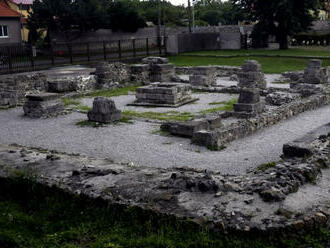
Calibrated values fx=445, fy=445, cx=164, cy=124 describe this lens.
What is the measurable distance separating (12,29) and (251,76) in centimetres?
2446

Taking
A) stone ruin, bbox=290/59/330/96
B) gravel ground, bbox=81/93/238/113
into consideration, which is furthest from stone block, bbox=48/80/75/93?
stone ruin, bbox=290/59/330/96

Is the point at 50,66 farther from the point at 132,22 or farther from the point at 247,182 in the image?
the point at 247,182

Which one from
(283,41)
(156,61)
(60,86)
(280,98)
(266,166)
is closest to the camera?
(266,166)

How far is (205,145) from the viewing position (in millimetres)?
10789

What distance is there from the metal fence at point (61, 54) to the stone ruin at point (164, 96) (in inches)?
370

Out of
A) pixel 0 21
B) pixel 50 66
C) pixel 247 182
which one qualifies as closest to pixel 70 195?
pixel 247 182

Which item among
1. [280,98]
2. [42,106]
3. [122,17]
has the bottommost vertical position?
[280,98]

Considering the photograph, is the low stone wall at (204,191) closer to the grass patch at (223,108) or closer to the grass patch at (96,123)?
the grass patch at (96,123)

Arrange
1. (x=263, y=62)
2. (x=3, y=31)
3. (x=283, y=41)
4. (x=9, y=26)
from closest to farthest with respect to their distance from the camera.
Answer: (x=263, y=62), (x=283, y=41), (x=3, y=31), (x=9, y=26)

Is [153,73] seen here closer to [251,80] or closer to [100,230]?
[251,80]

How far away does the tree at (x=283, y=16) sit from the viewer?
3144 cm

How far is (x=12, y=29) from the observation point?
36.4m

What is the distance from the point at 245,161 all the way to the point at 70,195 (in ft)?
14.0

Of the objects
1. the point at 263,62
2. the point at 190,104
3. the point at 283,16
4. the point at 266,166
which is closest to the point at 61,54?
the point at 263,62
